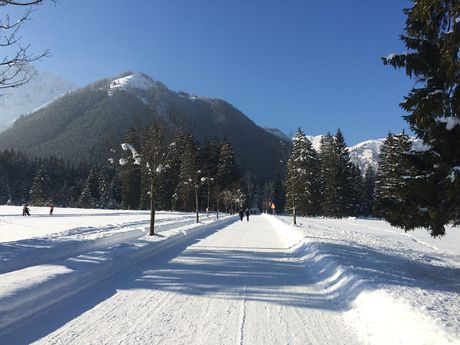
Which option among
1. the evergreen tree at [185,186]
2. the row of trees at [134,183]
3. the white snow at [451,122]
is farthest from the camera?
the evergreen tree at [185,186]

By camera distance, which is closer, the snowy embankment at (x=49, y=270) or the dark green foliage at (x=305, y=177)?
the snowy embankment at (x=49, y=270)

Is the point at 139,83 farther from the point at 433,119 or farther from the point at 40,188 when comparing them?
the point at 433,119

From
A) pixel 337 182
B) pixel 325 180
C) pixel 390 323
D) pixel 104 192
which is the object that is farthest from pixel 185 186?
pixel 390 323

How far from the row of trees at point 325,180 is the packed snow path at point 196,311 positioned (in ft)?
182

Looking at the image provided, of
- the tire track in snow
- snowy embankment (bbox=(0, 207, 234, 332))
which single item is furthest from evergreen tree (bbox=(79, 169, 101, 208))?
the tire track in snow

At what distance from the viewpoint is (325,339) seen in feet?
17.0

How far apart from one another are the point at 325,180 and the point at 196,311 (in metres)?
66.1

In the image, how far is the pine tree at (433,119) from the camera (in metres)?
10.0

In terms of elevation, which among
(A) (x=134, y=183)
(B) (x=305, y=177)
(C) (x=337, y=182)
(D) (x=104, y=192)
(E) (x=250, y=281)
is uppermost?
(A) (x=134, y=183)

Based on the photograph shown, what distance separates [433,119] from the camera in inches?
404

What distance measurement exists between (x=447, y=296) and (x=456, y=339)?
287 cm

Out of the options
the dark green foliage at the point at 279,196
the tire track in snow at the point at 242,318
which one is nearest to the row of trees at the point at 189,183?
the dark green foliage at the point at 279,196

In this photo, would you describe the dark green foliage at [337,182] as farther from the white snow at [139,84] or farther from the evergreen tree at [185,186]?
the white snow at [139,84]

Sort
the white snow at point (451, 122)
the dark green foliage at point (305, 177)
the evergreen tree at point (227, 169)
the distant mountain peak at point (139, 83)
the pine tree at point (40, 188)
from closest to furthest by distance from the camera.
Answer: the white snow at point (451, 122), the distant mountain peak at point (139, 83), the dark green foliage at point (305, 177), the evergreen tree at point (227, 169), the pine tree at point (40, 188)
